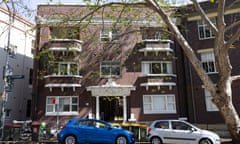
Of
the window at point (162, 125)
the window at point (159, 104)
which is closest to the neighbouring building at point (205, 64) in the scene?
the window at point (159, 104)

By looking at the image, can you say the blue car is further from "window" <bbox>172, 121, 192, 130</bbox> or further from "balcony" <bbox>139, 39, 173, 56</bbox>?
"balcony" <bbox>139, 39, 173, 56</bbox>

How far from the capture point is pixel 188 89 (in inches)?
840

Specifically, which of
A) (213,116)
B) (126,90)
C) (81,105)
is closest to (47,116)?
(81,105)

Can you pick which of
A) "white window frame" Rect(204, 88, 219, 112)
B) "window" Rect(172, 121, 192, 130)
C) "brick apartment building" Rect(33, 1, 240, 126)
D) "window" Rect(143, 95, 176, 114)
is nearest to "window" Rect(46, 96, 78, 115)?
"brick apartment building" Rect(33, 1, 240, 126)

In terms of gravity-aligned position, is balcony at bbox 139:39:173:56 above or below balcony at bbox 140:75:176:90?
above

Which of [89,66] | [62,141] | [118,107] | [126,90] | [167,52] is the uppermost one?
[167,52]

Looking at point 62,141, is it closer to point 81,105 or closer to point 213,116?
point 81,105

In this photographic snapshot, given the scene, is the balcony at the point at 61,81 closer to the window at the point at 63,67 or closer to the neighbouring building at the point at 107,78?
the neighbouring building at the point at 107,78

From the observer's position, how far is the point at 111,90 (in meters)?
20.6

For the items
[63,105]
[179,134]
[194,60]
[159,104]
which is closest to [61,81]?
[63,105]

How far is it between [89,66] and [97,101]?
3.80 meters

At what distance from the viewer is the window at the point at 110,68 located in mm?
21844

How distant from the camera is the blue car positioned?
40.3 feet

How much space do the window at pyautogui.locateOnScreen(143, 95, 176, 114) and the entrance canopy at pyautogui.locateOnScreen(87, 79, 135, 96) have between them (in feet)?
6.54
